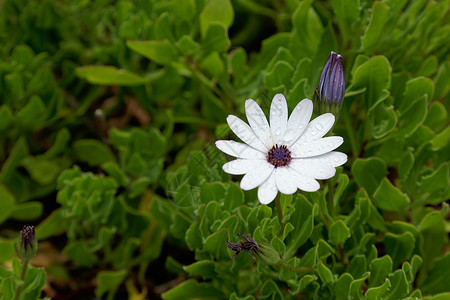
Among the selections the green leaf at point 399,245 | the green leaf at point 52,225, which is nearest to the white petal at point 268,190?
the green leaf at point 399,245

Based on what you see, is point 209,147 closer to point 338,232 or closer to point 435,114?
point 338,232

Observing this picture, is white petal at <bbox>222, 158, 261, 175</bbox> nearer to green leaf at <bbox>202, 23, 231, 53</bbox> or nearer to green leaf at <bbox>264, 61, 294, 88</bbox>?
green leaf at <bbox>264, 61, 294, 88</bbox>

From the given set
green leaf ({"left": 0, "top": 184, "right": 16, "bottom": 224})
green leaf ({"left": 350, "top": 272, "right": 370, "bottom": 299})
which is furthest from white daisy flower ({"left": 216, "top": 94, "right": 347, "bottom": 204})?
green leaf ({"left": 0, "top": 184, "right": 16, "bottom": 224})

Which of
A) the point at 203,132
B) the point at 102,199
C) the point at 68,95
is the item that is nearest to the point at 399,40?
the point at 203,132

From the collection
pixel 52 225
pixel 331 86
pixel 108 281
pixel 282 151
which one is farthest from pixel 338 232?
pixel 52 225

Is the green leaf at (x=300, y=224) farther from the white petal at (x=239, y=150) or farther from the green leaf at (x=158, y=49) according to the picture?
the green leaf at (x=158, y=49)

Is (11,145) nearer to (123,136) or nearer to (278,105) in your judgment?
(123,136)
